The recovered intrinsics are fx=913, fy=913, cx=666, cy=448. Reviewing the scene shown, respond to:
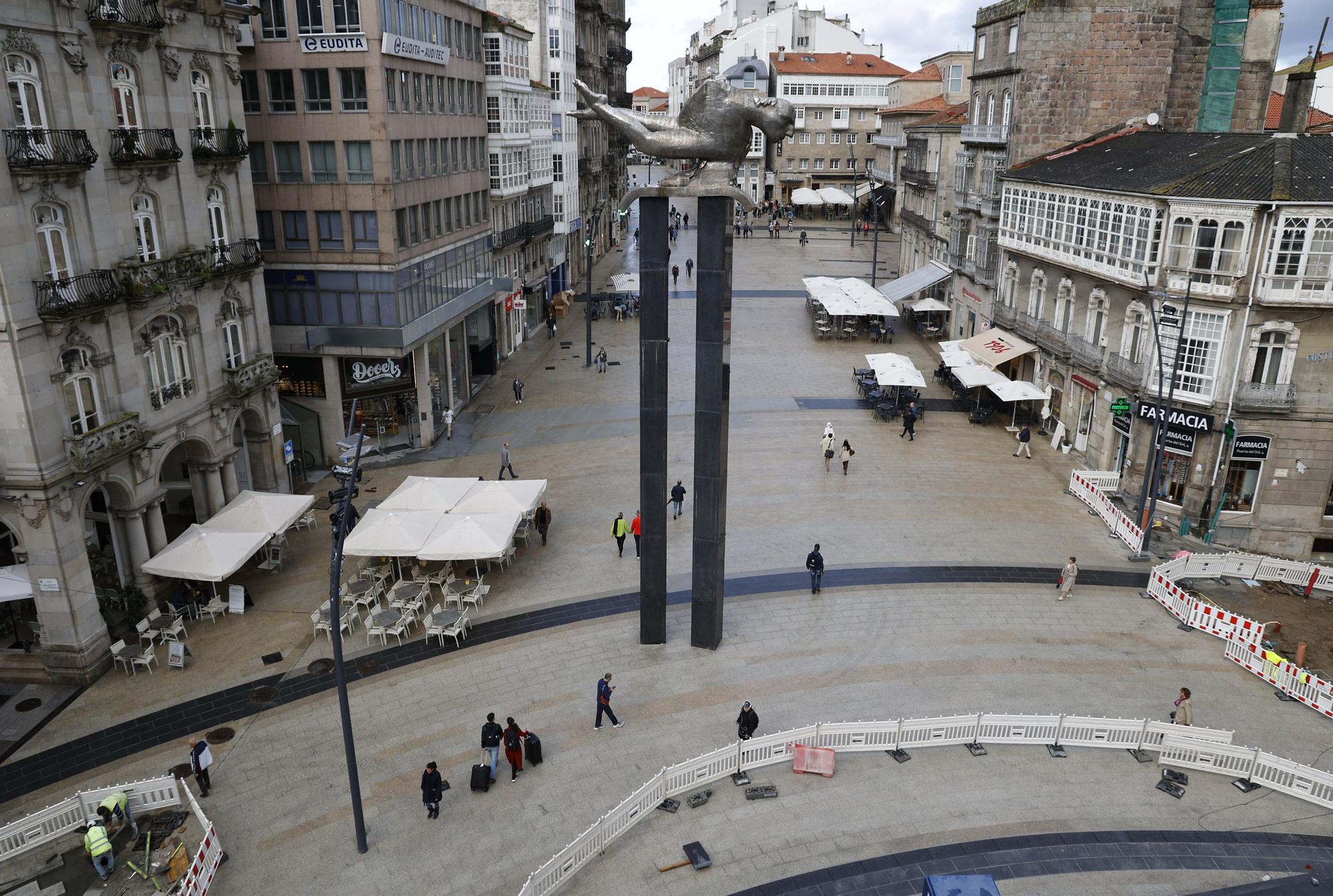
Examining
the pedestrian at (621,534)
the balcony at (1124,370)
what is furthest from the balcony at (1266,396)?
the pedestrian at (621,534)

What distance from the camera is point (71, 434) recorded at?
20.8 metres

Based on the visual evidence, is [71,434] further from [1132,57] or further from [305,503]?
[1132,57]

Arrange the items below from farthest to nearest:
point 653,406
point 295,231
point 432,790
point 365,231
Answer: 1. point 295,231
2. point 365,231
3. point 653,406
4. point 432,790

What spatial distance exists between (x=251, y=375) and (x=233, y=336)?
50.9 inches

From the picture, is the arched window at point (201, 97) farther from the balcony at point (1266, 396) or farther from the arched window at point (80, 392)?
the balcony at point (1266, 396)

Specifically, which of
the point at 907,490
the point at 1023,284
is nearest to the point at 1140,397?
the point at 907,490

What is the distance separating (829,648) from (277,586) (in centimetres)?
1523

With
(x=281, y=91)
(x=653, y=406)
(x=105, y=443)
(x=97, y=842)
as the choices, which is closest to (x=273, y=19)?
(x=281, y=91)

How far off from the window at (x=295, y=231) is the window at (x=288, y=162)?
3.76ft

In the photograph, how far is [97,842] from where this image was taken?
587 inches

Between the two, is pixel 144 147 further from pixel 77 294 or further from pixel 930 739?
pixel 930 739

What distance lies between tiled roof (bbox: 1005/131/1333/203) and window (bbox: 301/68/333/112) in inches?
1068

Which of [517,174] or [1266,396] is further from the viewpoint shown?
[517,174]

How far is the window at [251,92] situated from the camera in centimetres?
3088
